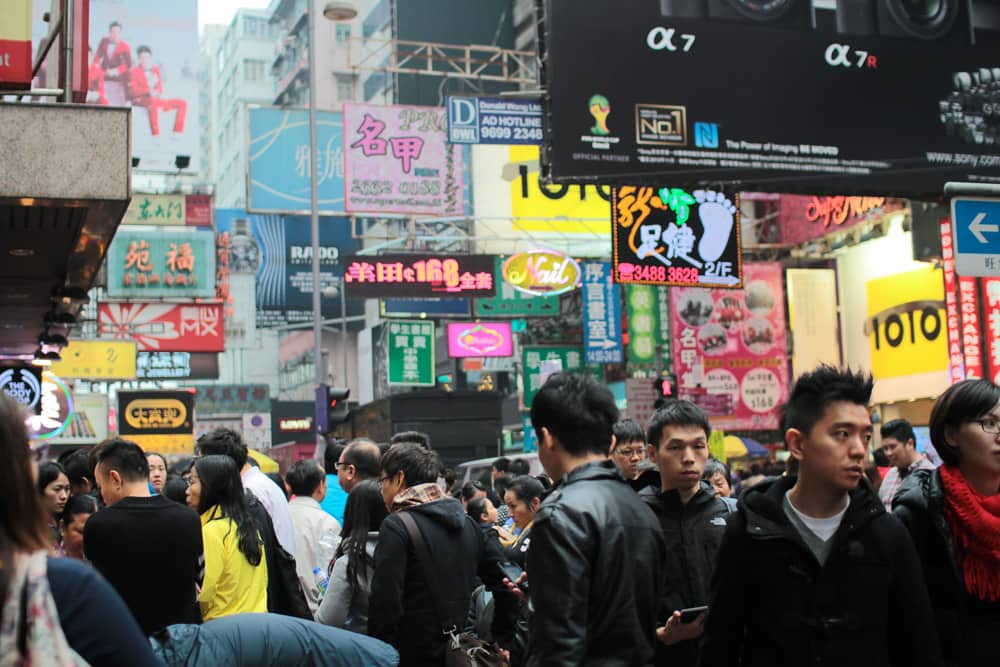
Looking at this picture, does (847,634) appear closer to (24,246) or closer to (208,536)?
(208,536)

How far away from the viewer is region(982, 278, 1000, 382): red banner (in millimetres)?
21594

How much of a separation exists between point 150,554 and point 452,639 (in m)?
1.32

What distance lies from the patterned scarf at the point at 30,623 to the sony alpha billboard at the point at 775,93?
1040cm

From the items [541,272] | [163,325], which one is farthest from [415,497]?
[163,325]

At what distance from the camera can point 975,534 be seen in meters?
3.85

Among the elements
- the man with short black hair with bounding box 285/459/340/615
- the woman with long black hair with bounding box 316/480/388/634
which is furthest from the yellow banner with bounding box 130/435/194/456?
the woman with long black hair with bounding box 316/480/388/634

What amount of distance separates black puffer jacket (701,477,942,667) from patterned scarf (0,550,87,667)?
1868 mm

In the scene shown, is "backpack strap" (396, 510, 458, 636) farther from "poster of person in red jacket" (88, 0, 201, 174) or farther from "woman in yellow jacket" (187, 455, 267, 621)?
"poster of person in red jacket" (88, 0, 201, 174)

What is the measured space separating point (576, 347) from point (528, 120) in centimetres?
1563

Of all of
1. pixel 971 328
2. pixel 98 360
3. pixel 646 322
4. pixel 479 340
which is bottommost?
pixel 971 328

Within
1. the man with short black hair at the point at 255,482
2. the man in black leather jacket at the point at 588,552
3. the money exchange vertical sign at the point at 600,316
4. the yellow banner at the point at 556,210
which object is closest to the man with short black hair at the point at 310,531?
the man with short black hair at the point at 255,482

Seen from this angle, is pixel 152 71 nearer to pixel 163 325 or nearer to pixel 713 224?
pixel 163 325

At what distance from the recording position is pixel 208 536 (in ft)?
19.4

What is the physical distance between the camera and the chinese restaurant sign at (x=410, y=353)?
109 ft
